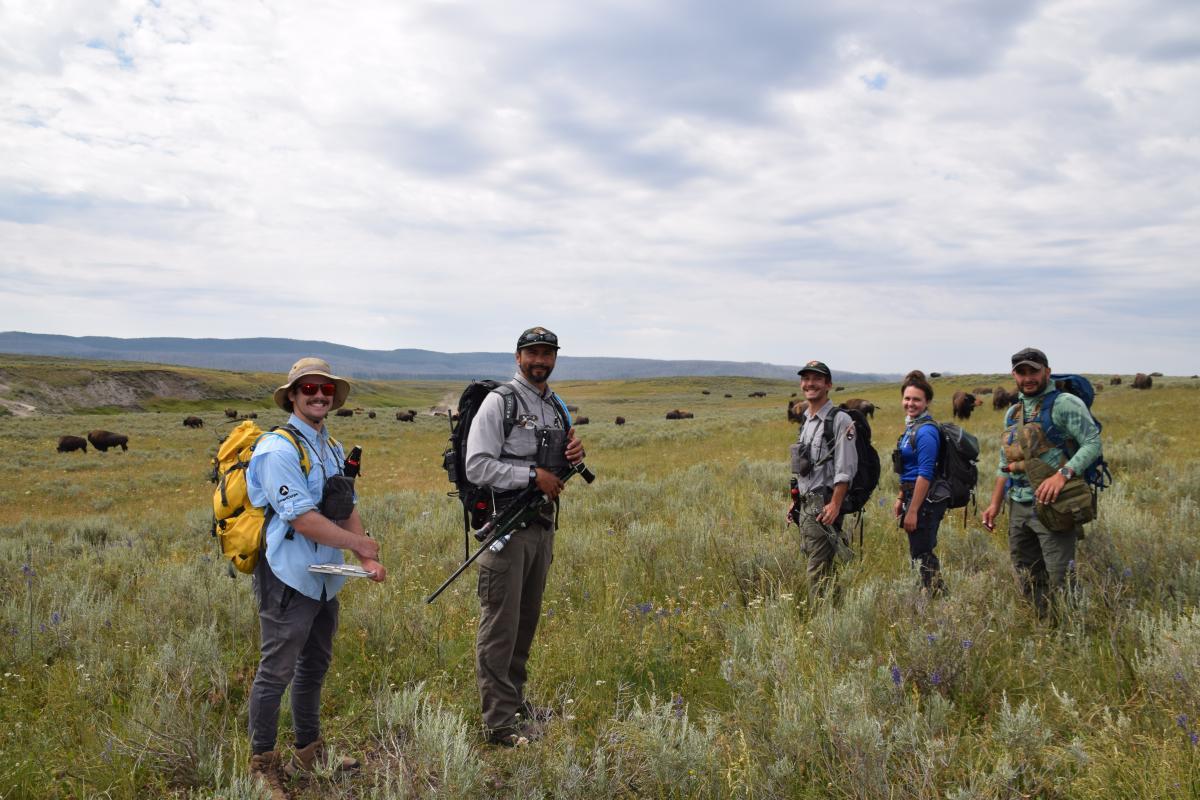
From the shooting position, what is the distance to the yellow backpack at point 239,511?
3322 mm

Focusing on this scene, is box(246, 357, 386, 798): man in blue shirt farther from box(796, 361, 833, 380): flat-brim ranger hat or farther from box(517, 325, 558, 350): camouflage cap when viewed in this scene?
box(796, 361, 833, 380): flat-brim ranger hat

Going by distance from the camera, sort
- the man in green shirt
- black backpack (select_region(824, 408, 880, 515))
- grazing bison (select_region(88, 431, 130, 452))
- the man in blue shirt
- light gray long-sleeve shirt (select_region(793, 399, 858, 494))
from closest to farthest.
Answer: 1. the man in blue shirt
2. the man in green shirt
3. light gray long-sleeve shirt (select_region(793, 399, 858, 494))
4. black backpack (select_region(824, 408, 880, 515))
5. grazing bison (select_region(88, 431, 130, 452))

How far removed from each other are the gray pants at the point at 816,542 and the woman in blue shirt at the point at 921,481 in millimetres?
671

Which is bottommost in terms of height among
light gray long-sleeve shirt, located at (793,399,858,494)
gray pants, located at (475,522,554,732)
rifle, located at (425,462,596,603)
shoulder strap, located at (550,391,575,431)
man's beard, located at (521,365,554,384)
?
gray pants, located at (475,522,554,732)

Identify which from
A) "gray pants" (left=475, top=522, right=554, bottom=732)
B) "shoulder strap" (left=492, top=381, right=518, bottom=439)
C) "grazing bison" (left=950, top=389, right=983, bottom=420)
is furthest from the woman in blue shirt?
"grazing bison" (left=950, top=389, right=983, bottom=420)

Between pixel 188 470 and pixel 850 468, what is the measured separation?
22681 mm

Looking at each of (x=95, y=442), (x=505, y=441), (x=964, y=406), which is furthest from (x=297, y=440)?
(x=95, y=442)

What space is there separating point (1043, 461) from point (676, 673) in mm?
3304

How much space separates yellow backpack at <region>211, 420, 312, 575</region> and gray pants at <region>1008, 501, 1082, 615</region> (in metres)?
5.40

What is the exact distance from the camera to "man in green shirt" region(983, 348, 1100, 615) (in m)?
4.79

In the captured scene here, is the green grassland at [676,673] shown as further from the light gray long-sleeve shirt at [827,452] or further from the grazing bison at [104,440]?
the grazing bison at [104,440]

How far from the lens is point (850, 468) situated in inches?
205

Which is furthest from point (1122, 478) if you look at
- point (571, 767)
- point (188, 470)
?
point (188, 470)

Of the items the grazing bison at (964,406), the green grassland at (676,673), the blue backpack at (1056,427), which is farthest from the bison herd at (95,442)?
the grazing bison at (964,406)
